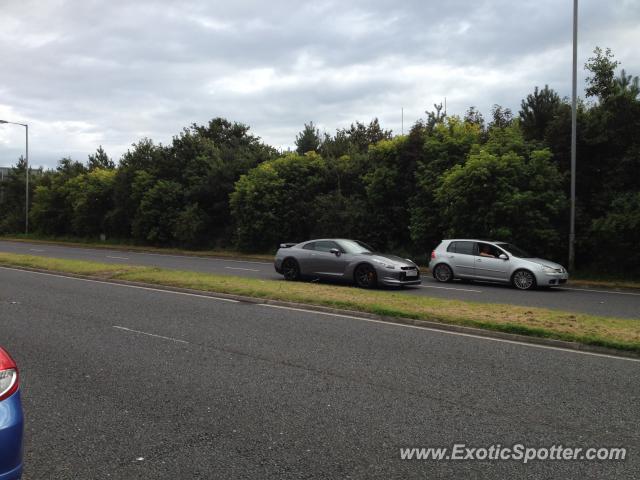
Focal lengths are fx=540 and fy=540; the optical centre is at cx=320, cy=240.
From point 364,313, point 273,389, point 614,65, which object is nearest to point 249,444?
point 273,389

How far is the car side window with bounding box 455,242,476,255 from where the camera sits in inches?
671

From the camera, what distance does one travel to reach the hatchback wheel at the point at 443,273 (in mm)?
17359

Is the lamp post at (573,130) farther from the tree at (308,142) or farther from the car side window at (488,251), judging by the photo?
the tree at (308,142)

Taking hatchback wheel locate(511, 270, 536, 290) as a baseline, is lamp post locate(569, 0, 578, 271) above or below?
above

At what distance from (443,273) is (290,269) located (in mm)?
4995

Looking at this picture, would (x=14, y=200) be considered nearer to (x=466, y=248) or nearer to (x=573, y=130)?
(x=466, y=248)

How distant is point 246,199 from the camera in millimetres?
30969

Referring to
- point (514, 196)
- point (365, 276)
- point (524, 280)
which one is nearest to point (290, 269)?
point (365, 276)

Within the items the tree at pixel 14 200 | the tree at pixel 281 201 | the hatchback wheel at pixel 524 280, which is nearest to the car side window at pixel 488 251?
the hatchback wheel at pixel 524 280

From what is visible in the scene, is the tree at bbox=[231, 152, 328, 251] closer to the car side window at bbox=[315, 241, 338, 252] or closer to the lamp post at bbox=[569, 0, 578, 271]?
the car side window at bbox=[315, 241, 338, 252]

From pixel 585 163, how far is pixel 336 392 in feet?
60.5

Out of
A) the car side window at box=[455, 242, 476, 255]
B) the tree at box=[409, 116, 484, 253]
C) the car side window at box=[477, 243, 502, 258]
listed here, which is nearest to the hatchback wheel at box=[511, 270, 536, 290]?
the car side window at box=[477, 243, 502, 258]

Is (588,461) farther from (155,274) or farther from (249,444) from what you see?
(155,274)

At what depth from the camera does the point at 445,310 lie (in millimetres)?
10203
